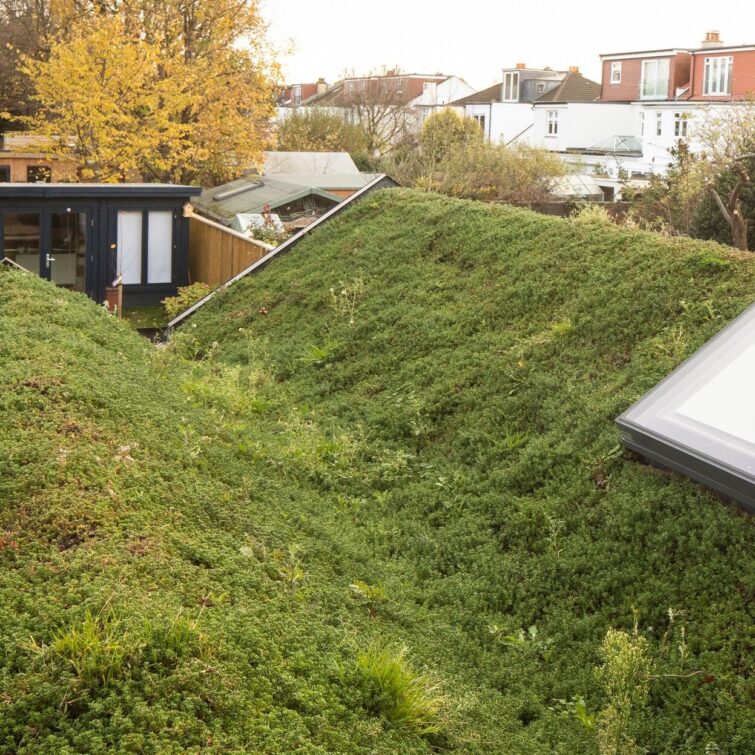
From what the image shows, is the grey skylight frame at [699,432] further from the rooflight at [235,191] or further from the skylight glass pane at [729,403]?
the rooflight at [235,191]

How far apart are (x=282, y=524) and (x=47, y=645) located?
292 centimetres

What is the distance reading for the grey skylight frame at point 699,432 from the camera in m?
6.15

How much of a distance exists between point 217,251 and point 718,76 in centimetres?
3457

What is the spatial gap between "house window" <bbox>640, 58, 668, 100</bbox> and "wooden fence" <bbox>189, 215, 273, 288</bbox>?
35.3 meters

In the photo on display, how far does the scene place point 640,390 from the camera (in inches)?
325

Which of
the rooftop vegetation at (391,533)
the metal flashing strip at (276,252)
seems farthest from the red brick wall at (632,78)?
the rooftop vegetation at (391,533)

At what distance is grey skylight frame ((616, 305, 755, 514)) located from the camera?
6148 millimetres

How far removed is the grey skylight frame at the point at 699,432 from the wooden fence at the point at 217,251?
12097 millimetres

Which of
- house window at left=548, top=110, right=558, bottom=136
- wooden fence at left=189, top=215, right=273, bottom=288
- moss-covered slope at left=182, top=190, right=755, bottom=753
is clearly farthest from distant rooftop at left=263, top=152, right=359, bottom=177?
moss-covered slope at left=182, top=190, right=755, bottom=753

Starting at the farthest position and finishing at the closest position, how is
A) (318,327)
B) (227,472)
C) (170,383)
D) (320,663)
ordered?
(318,327), (170,383), (227,472), (320,663)

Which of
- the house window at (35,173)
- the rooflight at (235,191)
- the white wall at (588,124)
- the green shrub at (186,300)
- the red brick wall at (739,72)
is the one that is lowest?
the green shrub at (186,300)

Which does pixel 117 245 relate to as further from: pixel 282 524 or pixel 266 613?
pixel 266 613

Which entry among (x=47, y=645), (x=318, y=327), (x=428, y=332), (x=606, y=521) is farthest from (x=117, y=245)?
(x=47, y=645)

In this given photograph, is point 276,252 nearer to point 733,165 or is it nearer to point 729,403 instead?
point 733,165
